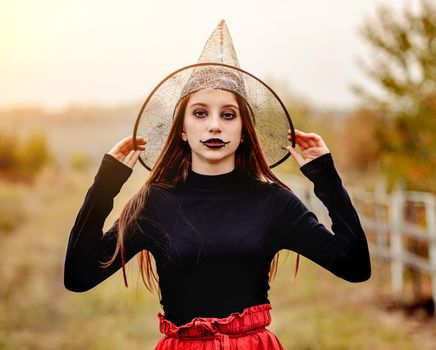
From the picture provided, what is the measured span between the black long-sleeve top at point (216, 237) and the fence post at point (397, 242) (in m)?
6.65

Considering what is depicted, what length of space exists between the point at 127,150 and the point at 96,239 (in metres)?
0.33

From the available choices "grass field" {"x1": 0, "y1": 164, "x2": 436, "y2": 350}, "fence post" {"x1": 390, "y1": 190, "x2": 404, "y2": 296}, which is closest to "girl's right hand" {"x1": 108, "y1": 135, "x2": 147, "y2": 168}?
"grass field" {"x1": 0, "y1": 164, "x2": 436, "y2": 350}

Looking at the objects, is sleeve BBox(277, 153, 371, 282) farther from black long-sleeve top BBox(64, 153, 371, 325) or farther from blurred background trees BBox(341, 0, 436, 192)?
blurred background trees BBox(341, 0, 436, 192)

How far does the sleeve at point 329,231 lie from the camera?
2.31 m

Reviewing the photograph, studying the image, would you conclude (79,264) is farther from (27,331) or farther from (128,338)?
(27,331)

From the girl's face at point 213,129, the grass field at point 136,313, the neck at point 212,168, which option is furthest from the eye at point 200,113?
the grass field at point 136,313

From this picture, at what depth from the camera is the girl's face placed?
94.3 inches

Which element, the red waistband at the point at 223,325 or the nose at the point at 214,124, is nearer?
the red waistband at the point at 223,325

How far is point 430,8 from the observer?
9.49 m

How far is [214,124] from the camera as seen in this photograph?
2379 mm

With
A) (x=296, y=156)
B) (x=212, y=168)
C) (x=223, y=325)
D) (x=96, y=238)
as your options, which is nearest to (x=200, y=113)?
(x=212, y=168)

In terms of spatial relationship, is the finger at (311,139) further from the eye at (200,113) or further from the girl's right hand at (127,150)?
the girl's right hand at (127,150)

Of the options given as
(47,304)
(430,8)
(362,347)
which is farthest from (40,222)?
(362,347)

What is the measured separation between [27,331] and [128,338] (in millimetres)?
1165
